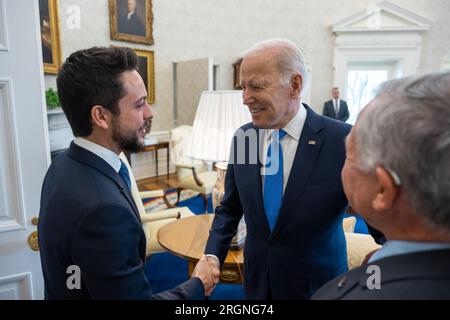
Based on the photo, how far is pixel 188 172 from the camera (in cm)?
466

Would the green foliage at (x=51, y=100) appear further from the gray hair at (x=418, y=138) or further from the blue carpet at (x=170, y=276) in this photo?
the gray hair at (x=418, y=138)

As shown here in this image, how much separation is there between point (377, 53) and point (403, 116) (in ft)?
26.0

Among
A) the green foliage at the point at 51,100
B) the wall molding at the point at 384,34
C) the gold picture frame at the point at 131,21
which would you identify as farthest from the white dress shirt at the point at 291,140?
the wall molding at the point at 384,34

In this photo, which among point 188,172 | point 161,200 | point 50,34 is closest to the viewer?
point 50,34

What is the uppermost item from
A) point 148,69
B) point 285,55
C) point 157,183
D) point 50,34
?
point 50,34

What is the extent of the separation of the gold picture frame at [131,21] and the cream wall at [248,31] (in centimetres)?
14

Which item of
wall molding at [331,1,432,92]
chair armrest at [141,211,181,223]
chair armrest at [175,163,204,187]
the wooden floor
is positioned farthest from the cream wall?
chair armrest at [141,211,181,223]

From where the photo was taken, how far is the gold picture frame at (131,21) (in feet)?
17.5

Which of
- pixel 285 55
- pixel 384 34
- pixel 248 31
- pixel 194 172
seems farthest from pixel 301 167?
pixel 384 34

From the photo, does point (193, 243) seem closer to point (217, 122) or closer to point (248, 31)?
point (217, 122)

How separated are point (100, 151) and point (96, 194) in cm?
19

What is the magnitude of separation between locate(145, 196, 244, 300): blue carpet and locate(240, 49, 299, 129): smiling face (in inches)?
73.7
